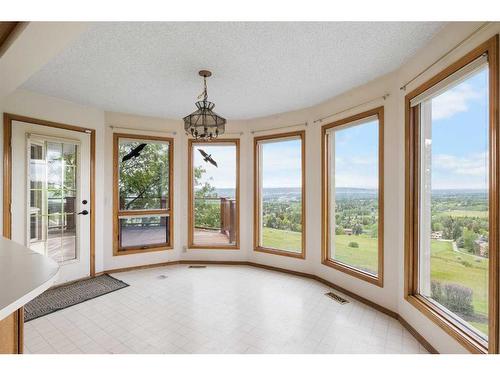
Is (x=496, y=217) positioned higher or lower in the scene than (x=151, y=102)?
lower

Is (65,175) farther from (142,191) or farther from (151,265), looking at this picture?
(151,265)

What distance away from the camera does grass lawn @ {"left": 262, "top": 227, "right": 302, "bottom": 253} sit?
4074 mm

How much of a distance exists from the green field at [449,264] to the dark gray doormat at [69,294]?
3.00m

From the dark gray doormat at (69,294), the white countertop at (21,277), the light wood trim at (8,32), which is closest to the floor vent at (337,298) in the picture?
the dark gray doormat at (69,294)

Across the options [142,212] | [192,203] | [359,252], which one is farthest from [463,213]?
[142,212]

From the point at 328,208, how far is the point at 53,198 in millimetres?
3687

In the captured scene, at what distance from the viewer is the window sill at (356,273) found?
287 centimetres

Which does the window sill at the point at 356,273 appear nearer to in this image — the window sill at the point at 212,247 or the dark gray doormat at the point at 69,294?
the window sill at the point at 212,247

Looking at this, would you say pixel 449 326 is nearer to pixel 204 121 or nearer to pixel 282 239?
pixel 282 239

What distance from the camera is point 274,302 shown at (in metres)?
3.01

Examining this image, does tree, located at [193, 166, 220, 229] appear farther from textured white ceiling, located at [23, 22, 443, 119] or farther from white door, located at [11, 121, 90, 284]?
white door, located at [11, 121, 90, 284]

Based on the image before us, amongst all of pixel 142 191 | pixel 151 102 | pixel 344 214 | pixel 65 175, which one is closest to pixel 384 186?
pixel 344 214
